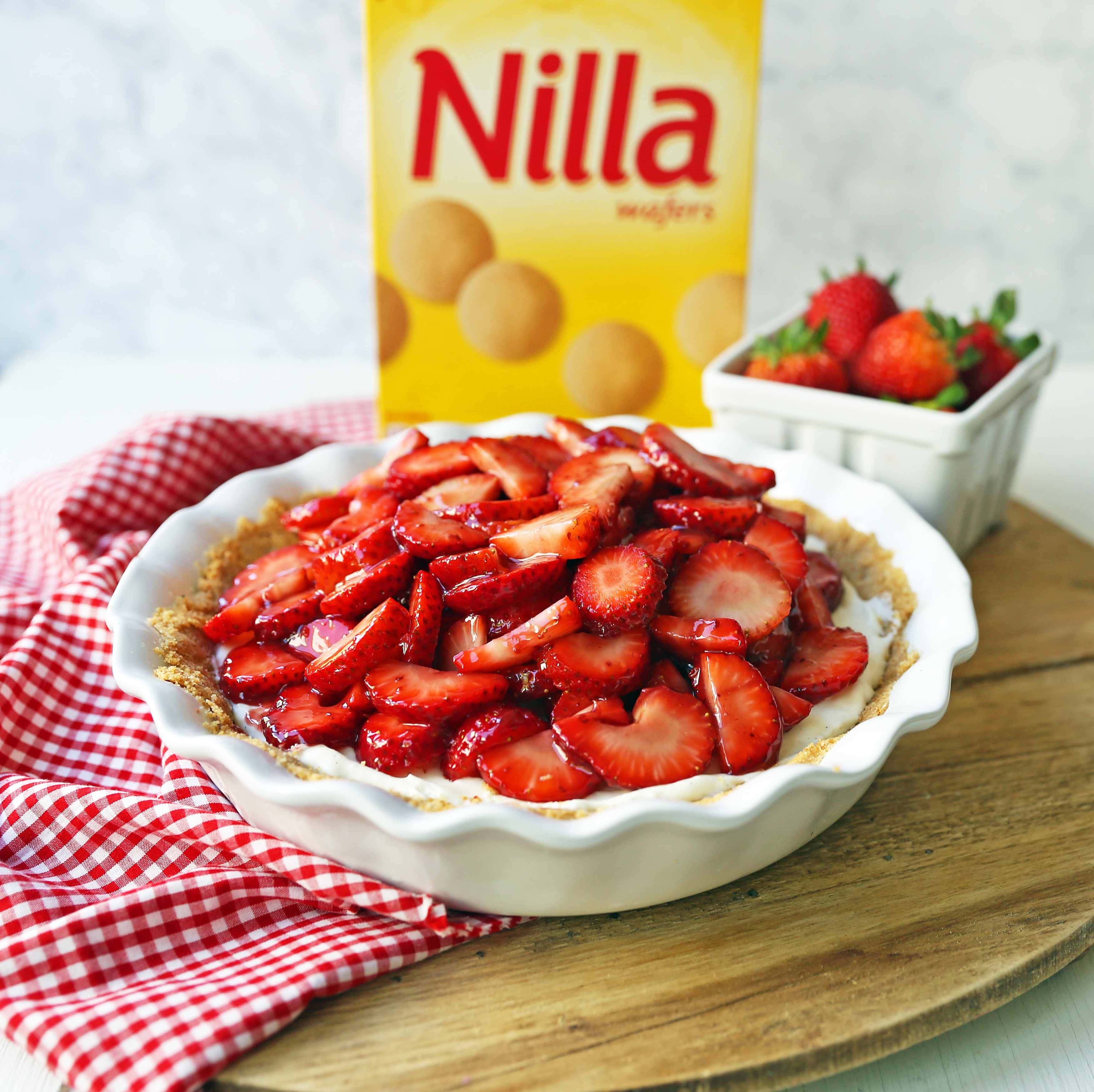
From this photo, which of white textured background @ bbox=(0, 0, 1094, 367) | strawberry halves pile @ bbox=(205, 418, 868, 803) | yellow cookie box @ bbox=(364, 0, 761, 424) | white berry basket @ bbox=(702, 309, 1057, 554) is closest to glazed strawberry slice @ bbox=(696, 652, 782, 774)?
strawberry halves pile @ bbox=(205, 418, 868, 803)

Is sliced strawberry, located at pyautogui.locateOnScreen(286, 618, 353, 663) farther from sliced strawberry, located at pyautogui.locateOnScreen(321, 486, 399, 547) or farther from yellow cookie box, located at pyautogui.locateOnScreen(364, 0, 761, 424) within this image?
yellow cookie box, located at pyautogui.locateOnScreen(364, 0, 761, 424)

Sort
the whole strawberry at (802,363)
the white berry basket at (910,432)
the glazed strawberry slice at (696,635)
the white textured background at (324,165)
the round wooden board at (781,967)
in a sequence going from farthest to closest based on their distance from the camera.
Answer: the white textured background at (324,165) < the whole strawberry at (802,363) < the white berry basket at (910,432) < the glazed strawberry slice at (696,635) < the round wooden board at (781,967)

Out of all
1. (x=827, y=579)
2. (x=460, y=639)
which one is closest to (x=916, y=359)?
(x=827, y=579)

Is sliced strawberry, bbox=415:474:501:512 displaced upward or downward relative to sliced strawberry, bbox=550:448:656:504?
downward

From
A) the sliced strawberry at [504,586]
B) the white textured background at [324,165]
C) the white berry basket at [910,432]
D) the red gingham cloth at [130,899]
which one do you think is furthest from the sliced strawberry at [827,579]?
the white textured background at [324,165]

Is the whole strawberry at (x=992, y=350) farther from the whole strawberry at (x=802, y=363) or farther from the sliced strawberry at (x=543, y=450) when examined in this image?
the sliced strawberry at (x=543, y=450)

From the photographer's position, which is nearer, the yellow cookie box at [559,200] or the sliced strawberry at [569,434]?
the sliced strawberry at [569,434]
